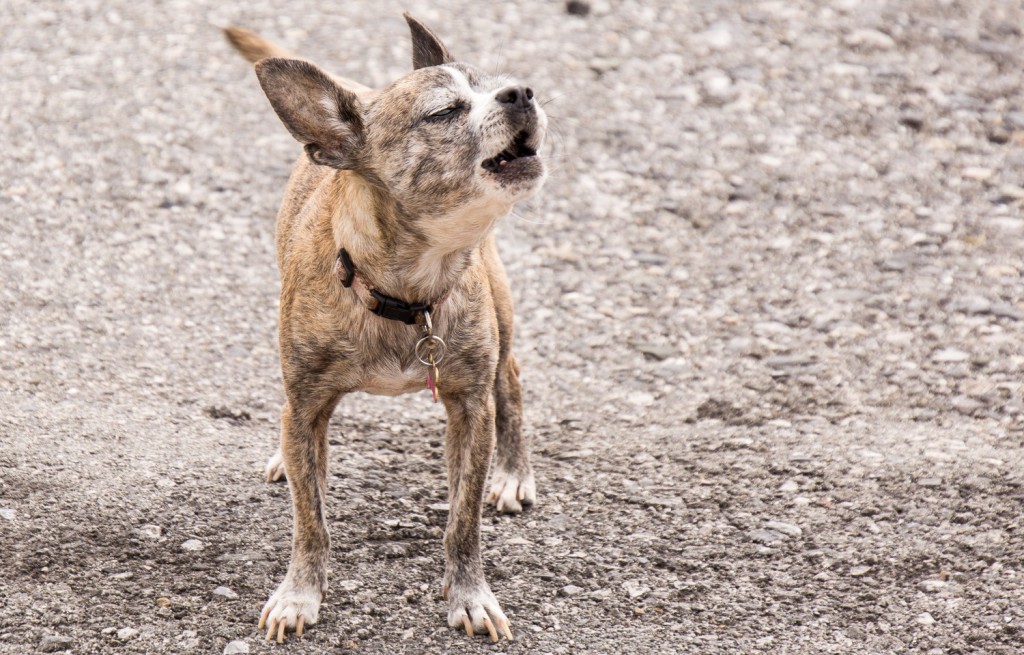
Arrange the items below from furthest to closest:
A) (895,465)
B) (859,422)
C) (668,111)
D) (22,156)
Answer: (668,111), (22,156), (859,422), (895,465)

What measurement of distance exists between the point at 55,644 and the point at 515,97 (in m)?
2.28

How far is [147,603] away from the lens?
4078 millimetres

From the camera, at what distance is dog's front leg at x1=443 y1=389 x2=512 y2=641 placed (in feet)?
13.5

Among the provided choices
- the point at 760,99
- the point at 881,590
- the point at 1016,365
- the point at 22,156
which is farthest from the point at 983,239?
the point at 22,156

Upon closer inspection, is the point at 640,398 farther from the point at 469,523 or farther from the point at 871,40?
the point at 871,40

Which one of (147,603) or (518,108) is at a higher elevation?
(518,108)

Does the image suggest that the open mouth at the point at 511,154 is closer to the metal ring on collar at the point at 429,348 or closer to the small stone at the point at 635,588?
the metal ring on collar at the point at 429,348

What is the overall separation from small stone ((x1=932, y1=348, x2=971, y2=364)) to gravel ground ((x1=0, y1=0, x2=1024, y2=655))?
1 cm

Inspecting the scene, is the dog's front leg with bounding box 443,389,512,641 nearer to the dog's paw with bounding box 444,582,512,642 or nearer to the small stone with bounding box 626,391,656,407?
the dog's paw with bounding box 444,582,512,642

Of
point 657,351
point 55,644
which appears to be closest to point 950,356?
point 657,351

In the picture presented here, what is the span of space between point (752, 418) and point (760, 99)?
3.48 m

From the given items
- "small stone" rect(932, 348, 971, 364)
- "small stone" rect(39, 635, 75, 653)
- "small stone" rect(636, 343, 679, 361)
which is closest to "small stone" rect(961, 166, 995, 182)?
"small stone" rect(932, 348, 971, 364)

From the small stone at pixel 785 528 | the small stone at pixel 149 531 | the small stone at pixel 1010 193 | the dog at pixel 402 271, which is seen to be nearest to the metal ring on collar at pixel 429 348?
the dog at pixel 402 271

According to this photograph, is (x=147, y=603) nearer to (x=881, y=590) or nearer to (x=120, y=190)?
(x=881, y=590)
